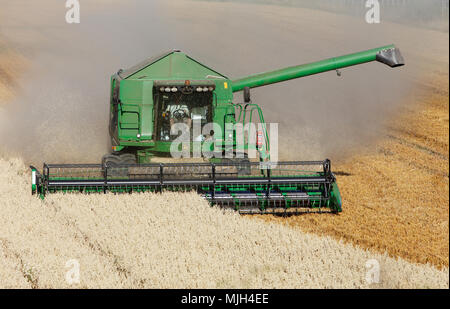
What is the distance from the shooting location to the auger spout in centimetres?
1052

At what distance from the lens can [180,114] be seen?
998 centimetres

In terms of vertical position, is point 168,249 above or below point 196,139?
below

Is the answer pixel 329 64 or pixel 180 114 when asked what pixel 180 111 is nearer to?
pixel 180 114

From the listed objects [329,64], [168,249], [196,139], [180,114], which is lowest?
[168,249]

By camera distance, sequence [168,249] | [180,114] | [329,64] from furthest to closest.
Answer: [329,64] < [180,114] < [168,249]

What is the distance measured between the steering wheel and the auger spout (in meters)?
0.93

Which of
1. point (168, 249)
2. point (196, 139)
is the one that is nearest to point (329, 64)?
point (196, 139)

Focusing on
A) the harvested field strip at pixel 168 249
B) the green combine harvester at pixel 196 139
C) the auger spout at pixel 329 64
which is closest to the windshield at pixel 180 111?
the green combine harvester at pixel 196 139

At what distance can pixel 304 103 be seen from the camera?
17094 millimetres

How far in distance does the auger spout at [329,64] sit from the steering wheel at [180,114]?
930 mm

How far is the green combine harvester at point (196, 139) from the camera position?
9.04m

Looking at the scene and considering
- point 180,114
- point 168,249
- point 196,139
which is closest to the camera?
point 168,249

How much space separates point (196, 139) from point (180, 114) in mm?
426
